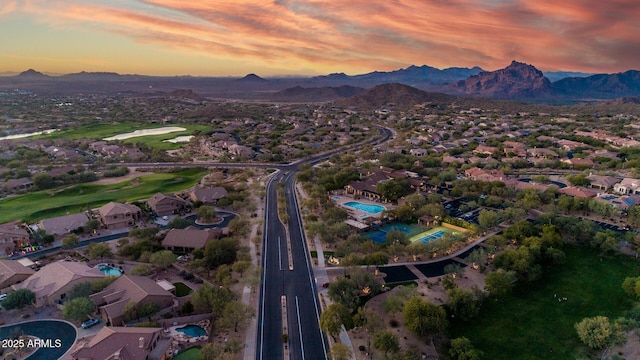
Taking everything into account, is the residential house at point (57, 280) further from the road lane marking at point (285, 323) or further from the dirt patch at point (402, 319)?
the dirt patch at point (402, 319)

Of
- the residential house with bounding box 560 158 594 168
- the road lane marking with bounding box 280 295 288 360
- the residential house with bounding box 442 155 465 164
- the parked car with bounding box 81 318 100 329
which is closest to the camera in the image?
the road lane marking with bounding box 280 295 288 360

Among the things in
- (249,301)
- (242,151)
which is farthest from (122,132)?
(249,301)

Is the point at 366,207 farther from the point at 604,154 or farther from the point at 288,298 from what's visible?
the point at 604,154

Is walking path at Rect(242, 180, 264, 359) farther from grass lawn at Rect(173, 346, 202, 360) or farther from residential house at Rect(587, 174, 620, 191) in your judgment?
residential house at Rect(587, 174, 620, 191)

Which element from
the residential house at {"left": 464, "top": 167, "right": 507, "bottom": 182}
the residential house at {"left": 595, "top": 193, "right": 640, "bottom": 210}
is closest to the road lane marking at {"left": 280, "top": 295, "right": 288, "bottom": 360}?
the residential house at {"left": 464, "top": 167, "right": 507, "bottom": 182}

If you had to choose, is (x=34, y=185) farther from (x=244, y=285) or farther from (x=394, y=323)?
(x=394, y=323)

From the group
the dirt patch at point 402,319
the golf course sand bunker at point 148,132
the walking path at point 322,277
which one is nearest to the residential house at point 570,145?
the dirt patch at point 402,319
